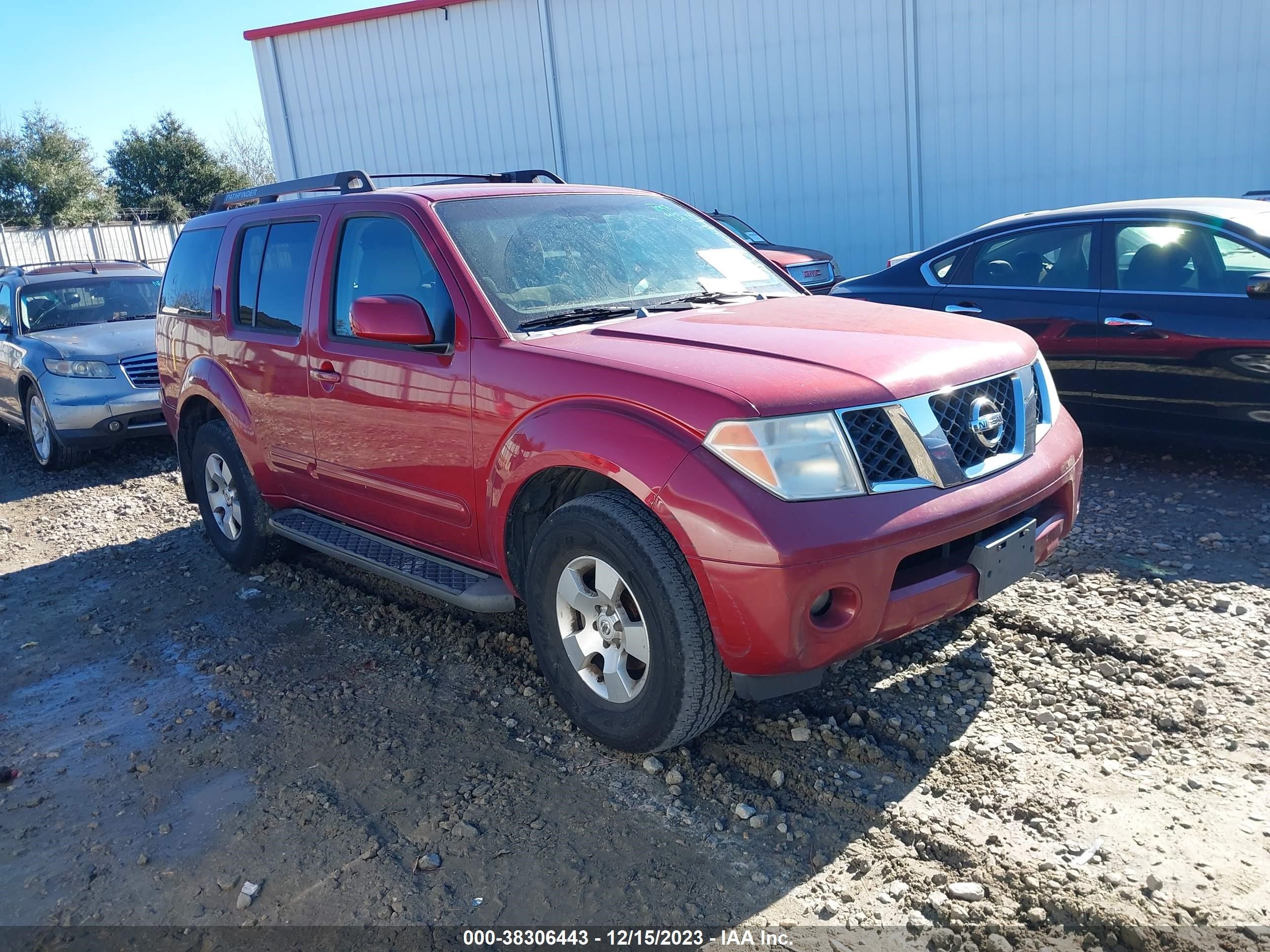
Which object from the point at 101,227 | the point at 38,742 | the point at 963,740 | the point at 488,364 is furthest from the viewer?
the point at 101,227

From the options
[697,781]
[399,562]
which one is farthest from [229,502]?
[697,781]

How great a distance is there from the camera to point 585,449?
122 inches

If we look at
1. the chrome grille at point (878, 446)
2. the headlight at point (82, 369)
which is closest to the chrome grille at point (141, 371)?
the headlight at point (82, 369)

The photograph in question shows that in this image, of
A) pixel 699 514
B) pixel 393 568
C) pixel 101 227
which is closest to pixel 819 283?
pixel 393 568

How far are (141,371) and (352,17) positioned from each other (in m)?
11.3

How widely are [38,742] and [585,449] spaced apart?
100 inches

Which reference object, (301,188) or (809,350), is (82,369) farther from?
(809,350)

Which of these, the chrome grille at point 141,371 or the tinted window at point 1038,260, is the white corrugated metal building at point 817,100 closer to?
the tinted window at point 1038,260

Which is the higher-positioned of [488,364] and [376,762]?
[488,364]

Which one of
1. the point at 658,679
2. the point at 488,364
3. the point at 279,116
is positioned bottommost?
the point at 658,679

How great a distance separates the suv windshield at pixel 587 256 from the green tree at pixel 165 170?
1491 inches

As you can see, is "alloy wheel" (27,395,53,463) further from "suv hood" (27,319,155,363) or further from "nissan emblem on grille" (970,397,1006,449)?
"nissan emblem on grille" (970,397,1006,449)

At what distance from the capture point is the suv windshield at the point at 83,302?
9.23 m

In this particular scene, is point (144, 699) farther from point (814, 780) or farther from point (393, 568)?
point (814, 780)
